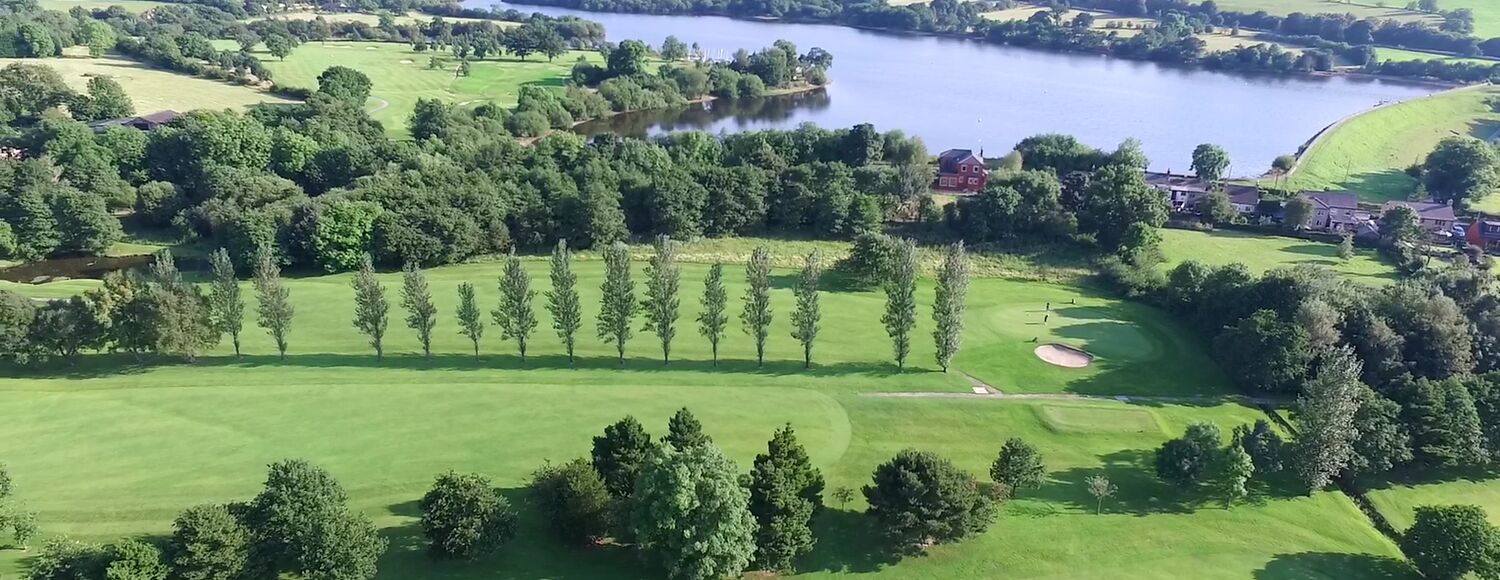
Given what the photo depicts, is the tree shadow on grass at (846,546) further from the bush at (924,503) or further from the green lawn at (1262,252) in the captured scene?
the green lawn at (1262,252)

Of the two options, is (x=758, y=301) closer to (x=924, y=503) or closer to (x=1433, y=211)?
(x=924, y=503)

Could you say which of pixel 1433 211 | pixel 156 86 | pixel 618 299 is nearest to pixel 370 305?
pixel 618 299

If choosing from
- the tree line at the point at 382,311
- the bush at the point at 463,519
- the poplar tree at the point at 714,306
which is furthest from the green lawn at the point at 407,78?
the bush at the point at 463,519

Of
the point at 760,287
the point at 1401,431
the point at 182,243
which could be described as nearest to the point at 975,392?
the point at 760,287

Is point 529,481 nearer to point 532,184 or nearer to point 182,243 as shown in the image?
point 532,184

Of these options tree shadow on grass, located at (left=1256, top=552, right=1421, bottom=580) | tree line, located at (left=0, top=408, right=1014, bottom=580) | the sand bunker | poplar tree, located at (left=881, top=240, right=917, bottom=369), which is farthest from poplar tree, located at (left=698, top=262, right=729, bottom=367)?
tree shadow on grass, located at (left=1256, top=552, right=1421, bottom=580)
